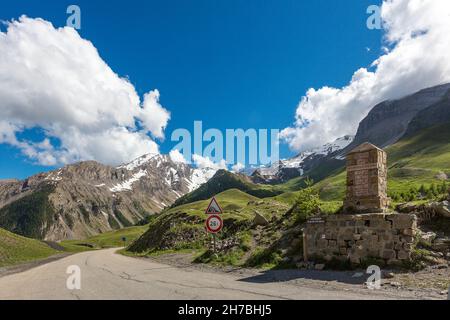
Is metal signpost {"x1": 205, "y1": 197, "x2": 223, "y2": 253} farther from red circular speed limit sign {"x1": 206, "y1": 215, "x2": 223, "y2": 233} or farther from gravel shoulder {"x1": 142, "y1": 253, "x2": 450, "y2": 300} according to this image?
gravel shoulder {"x1": 142, "y1": 253, "x2": 450, "y2": 300}

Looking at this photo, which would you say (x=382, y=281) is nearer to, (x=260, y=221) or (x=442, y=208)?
(x=442, y=208)

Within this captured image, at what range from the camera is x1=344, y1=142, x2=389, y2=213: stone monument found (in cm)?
1980

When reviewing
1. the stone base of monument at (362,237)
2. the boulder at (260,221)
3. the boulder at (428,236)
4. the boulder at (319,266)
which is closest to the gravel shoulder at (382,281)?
the boulder at (319,266)

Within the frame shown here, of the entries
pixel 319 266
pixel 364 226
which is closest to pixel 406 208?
pixel 364 226

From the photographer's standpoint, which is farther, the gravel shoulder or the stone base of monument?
the stone base of monument

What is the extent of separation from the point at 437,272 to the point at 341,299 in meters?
6.52

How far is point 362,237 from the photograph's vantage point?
18.1 m

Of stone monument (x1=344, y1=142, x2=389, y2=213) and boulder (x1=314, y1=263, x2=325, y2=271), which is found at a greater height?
stone monument (x1=344, y1=142, x2=389, y2=213)

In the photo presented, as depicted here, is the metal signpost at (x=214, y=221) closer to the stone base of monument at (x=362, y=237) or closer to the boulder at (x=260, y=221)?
the stone base of monument at (x=362, y=237)

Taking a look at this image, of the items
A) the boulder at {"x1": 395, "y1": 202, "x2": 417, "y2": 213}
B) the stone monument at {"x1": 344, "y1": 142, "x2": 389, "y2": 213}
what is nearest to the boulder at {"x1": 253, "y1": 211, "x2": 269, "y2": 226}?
the stone monument at {"x1": 344, "y1": 142, "x2": 389, "y2": 213}

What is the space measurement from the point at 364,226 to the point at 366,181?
10.4ft
